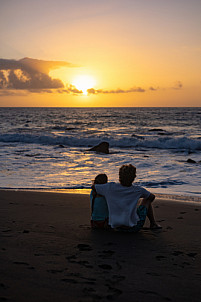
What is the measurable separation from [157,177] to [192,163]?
3516 mm

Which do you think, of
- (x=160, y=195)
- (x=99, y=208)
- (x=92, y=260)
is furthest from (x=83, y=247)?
(x=160, y=195)

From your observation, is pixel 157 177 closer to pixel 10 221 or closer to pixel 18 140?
pixel 10 221

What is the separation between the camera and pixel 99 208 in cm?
405

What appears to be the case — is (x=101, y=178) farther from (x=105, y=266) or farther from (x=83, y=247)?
(x=105, y=266)

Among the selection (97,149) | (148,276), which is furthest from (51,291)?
(97,149)

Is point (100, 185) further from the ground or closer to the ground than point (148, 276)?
further from the ground

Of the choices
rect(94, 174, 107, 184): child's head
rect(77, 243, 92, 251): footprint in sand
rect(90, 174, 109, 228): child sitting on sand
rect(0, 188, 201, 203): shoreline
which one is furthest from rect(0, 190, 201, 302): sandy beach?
rect(0, 188, 201, 203): shoreline

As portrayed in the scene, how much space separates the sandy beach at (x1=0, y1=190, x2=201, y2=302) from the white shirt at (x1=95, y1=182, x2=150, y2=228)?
8.3 inches

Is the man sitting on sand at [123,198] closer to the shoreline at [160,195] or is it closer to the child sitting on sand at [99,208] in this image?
the child sitting on sand at [99,208]

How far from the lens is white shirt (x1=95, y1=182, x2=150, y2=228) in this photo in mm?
3885

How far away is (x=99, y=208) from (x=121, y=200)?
1.16ft

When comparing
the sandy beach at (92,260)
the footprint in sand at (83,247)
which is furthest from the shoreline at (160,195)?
the footprint in sand at (83,247)

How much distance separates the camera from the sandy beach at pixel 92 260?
2439 mm

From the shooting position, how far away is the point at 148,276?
2.77m
